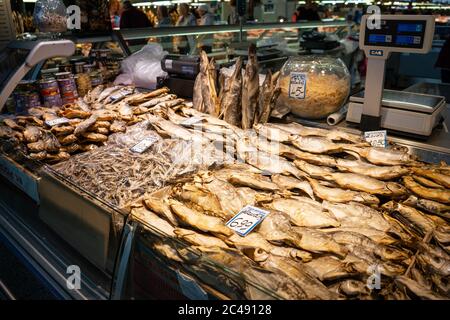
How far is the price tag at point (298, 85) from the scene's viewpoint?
215 cm

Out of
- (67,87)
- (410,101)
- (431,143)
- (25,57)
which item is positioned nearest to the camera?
(25,57)

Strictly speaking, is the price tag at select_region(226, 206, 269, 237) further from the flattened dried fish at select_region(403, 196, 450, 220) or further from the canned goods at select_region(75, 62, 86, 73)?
the canned goods at select_region(75, 62, 86, 73)

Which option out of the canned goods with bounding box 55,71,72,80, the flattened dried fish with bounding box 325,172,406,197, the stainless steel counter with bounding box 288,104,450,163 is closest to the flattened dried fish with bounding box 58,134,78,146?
the canned goods with bounding box 55,71,72,80

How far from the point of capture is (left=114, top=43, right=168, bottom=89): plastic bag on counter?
10.5 ft

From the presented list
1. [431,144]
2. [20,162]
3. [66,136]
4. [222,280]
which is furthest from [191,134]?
[431,144]

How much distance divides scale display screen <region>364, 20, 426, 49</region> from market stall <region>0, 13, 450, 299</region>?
35 centimetres

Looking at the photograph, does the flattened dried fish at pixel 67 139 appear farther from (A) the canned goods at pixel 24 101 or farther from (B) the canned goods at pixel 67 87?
(B) the canned goods at pixel 67 87

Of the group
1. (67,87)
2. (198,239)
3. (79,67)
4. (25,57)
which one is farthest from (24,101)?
(198,239)

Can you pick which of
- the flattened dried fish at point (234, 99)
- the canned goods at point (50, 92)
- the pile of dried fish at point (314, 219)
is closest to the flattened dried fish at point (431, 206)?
the pile of dried fish at point (314, 219)

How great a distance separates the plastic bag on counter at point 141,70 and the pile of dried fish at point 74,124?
1.53 ft

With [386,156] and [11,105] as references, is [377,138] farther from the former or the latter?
[11,105]

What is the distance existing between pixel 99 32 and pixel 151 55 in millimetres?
506

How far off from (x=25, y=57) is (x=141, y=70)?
5.05 ft

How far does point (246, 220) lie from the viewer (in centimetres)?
134
